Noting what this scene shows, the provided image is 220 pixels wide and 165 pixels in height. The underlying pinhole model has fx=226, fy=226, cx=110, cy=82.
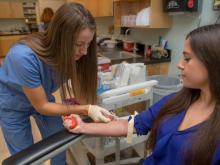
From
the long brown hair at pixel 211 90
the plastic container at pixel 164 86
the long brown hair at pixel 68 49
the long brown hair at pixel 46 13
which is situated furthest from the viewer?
the long brown hair at pixel 46 13

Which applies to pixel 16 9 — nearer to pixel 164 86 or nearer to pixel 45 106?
pixel 164 86

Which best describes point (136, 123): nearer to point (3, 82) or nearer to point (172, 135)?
point (172, 135)

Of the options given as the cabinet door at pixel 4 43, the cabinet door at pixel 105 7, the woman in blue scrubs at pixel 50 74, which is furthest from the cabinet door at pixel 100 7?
the cabinet door at pixel 4 43

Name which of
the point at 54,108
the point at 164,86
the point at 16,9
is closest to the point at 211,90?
the point at 54,108

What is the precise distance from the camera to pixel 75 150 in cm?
174

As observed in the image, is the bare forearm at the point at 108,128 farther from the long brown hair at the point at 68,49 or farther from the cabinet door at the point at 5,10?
the cabinet door at the point at 5,10

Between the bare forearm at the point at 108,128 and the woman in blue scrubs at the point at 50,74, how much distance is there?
0.04 metres

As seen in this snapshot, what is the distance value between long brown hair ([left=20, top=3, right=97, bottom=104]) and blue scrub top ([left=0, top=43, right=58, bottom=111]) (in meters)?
0.04

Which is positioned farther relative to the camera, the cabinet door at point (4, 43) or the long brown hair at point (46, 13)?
the cabinet door at point (4, 43)

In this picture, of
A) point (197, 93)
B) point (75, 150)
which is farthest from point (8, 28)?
point (197, 93)

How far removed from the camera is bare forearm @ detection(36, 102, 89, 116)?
106cm

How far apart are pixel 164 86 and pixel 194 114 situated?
80 centimetres

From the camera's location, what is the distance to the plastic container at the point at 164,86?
1.60 m

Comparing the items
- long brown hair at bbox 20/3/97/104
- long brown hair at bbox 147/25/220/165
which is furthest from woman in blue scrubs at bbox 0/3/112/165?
long brown hair at bbox 147/25/220/165
